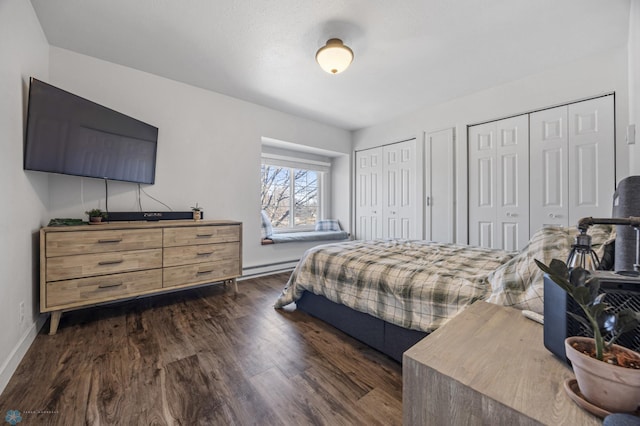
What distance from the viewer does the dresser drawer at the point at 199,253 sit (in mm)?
2459

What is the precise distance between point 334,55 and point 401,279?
1.86m

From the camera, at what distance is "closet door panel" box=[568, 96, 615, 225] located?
7.97ft

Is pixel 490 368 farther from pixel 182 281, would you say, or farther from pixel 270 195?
pixel 270 195

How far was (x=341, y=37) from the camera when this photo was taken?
2.15 metres

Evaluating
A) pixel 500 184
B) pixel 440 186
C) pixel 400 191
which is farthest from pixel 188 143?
pixel 500 184

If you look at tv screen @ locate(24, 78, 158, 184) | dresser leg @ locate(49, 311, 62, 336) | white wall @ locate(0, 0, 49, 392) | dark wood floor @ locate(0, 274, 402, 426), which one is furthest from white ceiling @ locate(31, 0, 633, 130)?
dark wood floor @ locate(0, 274, 402, 426)

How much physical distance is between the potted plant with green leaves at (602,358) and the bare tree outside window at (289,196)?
163 inches

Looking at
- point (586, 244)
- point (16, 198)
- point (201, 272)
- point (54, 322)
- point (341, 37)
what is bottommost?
point (54, 322)

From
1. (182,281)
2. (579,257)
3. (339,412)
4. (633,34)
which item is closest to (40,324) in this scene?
(182,281)

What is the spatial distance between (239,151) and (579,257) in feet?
11.3

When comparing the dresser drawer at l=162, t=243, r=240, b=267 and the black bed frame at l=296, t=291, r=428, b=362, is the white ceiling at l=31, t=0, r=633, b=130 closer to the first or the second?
the dresser drawer at l=162, t=243, r=240, b=267

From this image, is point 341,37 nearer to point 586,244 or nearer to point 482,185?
point 586,244

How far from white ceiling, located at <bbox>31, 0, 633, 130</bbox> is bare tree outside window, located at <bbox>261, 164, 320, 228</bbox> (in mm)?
1679

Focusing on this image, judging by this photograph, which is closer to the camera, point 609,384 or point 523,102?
point 609,384
